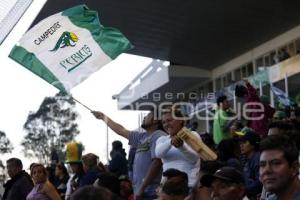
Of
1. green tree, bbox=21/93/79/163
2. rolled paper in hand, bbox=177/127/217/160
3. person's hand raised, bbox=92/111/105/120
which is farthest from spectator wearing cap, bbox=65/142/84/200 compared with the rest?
green tree, bbox=21/93/79/163

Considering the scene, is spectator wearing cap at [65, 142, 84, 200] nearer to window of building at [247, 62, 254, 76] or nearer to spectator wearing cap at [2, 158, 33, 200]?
spectator wearing cap at [2, 158, 33, 200]

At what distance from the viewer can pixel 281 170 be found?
307cm

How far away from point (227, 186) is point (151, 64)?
2678 centimetres

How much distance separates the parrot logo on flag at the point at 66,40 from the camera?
682cm

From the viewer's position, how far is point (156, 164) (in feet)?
19.1

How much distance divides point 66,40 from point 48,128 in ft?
170

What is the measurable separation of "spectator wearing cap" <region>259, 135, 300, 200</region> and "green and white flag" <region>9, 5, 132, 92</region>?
12.2 ft

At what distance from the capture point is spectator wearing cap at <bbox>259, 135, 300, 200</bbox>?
10.0 ft

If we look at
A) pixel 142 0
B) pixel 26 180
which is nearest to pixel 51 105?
pixel 142 0

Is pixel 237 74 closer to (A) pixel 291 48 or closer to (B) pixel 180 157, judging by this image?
(A) pixel 291 48

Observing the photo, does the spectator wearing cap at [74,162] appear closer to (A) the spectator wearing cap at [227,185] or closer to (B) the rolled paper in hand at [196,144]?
(B) the rolled paper in hand at [196,144]

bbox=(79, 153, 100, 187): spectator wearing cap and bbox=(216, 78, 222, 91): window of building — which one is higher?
bbox=(216, 78, 222, 91): window of building

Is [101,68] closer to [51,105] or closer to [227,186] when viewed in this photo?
[227,186]

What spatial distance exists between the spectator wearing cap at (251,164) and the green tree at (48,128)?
51.0 meters
